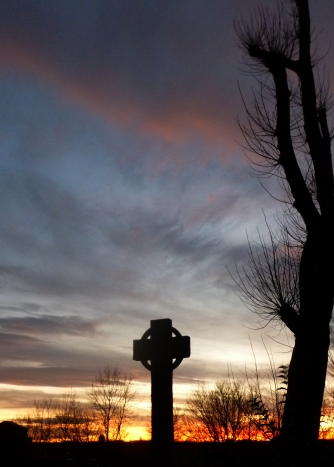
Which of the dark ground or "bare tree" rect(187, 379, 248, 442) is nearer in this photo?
the dark ground

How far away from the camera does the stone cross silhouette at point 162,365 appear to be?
7.18 meters

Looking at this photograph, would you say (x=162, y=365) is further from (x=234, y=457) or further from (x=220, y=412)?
(x=220, y=412)

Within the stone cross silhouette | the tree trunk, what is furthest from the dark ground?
the tree trunk

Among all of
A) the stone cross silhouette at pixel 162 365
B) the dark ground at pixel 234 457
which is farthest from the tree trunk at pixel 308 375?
the stone cross silhouette at pixel 162 365

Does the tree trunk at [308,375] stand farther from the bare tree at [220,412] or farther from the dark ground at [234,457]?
the bare tree at [220,412]

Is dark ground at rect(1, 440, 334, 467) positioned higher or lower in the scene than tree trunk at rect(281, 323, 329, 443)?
lower

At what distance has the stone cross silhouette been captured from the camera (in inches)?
283

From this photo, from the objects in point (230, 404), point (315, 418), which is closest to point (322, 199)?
point (315, 418)

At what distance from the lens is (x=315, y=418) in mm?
10258

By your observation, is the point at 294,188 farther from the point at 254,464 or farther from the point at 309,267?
the point at 254,464

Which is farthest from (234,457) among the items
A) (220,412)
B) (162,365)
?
(220,412)

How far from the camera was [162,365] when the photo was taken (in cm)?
739

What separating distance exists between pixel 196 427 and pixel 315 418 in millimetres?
32266

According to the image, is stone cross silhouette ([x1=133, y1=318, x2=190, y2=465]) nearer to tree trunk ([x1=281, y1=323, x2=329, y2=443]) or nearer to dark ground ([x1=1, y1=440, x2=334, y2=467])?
dark ground ([x1=1, y1=440, x2=334, y2=467])
